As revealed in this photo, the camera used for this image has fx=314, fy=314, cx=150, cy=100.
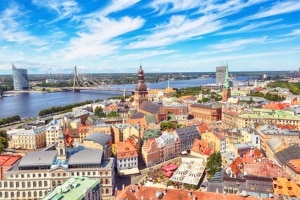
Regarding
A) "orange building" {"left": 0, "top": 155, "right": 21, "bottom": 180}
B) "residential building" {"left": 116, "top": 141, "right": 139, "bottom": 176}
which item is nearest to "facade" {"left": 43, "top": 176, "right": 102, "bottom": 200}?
"residential building" {"left": 116, "top": 141, "right": 139, "bottom": 176}

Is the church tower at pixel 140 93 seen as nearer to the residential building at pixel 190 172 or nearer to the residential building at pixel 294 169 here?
the residential building at pixel 190 172

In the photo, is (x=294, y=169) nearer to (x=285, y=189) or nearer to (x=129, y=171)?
(x=285, y=189)

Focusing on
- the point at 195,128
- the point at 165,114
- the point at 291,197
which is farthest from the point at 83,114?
the point at 291,197

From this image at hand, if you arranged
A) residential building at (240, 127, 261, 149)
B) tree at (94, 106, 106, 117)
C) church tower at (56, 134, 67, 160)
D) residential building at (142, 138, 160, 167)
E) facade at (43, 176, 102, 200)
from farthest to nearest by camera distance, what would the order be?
1. tree at (94, 106, 106, 117)
2. residential building at (240, 127, 261, 149)
3. residential building at (142, 138, 160, 167)
4. church tower at (56, 134, 67, 160)
5. facade at (43, 176, 102, 200)

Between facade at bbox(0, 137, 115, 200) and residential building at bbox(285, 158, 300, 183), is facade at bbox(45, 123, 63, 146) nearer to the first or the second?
facade at bbox(0, 137, 115, 200)

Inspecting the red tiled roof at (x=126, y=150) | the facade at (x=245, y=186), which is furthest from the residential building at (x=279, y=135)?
the red tiled roof at (x=126, y=150)

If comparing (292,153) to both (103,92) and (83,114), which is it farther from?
(103,92)

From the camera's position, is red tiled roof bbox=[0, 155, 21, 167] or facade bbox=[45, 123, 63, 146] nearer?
red tiled roof bbox=[0, 155, 21, 167]

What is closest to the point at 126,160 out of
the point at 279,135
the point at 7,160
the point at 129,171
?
the point at 129,171
